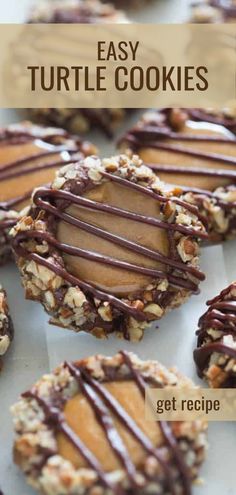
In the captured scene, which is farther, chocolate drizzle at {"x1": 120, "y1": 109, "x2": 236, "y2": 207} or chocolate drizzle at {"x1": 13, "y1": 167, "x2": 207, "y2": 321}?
chocolate drizzle at {"x1": 120, "y1": 109, "x2": 236, "y2": 207}

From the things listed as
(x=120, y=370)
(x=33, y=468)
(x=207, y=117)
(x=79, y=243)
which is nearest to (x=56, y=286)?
(x=79, y=243)

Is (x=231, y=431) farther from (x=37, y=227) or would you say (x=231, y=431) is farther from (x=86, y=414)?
(x=37, y=227)

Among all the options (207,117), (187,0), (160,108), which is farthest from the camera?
(187,0)

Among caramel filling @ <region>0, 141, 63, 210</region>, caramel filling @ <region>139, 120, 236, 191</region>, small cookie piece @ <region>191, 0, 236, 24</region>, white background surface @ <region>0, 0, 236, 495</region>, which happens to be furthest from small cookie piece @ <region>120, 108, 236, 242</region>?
small cookie piece @ <region>191, 0, 236, 24</region>

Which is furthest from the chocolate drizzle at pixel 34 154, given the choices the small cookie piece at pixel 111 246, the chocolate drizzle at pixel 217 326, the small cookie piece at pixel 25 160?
the chocolate drizzle at pixel 217 326

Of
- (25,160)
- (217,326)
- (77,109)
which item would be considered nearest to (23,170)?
(25,160)

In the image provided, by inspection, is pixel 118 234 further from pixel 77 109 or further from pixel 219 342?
pixel 77 109

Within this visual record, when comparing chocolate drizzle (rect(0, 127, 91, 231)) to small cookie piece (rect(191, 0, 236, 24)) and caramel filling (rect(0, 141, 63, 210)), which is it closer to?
caramel filling (rect(0, 141, 63, 210))
